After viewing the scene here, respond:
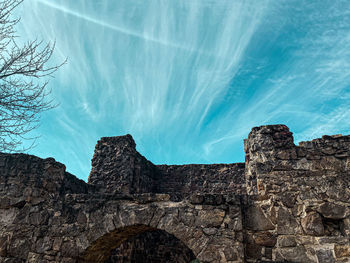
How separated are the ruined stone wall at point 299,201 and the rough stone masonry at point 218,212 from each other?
13 mm

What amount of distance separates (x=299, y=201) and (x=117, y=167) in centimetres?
612

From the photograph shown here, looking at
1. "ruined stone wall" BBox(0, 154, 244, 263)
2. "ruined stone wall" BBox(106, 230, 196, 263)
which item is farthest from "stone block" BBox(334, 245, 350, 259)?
"ruined stone wall" BBox(106, 230, 196, 263)

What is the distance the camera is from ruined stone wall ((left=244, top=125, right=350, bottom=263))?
11.6 ft

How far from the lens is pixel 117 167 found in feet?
28.3

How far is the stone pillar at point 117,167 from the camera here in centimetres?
843

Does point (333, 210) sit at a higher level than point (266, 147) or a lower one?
lower

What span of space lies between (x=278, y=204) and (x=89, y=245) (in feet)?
10.1

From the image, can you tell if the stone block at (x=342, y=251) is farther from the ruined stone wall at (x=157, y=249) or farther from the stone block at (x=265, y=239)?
the ruined stone wall at (x=157, y=249)

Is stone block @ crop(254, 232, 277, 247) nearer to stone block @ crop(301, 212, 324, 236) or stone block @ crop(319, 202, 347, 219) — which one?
stone block @ crop(301, 212, 324, 236)

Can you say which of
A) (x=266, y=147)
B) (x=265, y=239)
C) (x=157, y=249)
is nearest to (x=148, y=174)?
(x=157, y=249)

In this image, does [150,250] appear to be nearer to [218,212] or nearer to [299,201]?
[218,212]

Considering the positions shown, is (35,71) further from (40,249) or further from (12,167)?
(40,249)

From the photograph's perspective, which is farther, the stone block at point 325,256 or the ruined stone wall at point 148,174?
the ruined stone wall at point 148,174

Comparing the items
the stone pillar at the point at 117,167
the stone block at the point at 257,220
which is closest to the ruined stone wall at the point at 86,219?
the stone block at the point at 257,220
